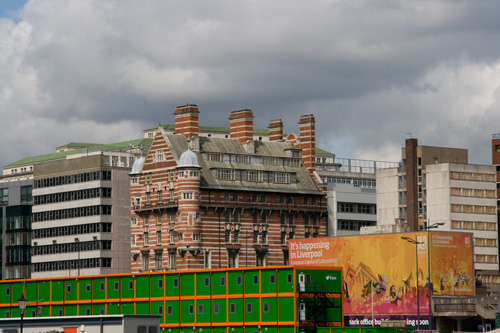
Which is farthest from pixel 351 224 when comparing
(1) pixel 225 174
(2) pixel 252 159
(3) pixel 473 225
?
(1) pixel 225 174

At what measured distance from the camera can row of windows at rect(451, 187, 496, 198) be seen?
17975 centimetres

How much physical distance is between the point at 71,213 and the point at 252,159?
3497cm

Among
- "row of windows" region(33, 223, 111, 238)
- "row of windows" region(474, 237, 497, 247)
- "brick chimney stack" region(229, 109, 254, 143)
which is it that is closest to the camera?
"brick chimney stack" region(229, 109, 254, 143)

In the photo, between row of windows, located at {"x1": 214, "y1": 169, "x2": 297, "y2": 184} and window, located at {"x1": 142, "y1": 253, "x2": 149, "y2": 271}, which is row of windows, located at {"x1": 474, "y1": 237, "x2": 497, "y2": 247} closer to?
row of windows, located at {"x1": 214, "y1": 169, "x2": 297, "y2": 184}

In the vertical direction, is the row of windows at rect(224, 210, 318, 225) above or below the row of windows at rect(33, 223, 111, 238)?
above

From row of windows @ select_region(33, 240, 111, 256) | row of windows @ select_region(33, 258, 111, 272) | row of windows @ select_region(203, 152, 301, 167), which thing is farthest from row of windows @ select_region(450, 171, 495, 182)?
row of windows @ select_region(33, 258, 111, 272)

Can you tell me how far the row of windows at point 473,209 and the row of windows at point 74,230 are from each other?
190 ft

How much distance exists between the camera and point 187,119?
172750 millimetres

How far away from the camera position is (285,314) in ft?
308

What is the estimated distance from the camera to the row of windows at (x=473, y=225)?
17875cm

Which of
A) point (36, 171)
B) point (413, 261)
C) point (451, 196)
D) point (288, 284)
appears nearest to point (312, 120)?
point (451, 196)

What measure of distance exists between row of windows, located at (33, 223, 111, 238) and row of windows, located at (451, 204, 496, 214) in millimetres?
58019

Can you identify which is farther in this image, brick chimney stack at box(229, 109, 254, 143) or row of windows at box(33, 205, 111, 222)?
row of windows at box(33, 205, 111, 222)

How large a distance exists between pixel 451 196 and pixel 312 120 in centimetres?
2604
